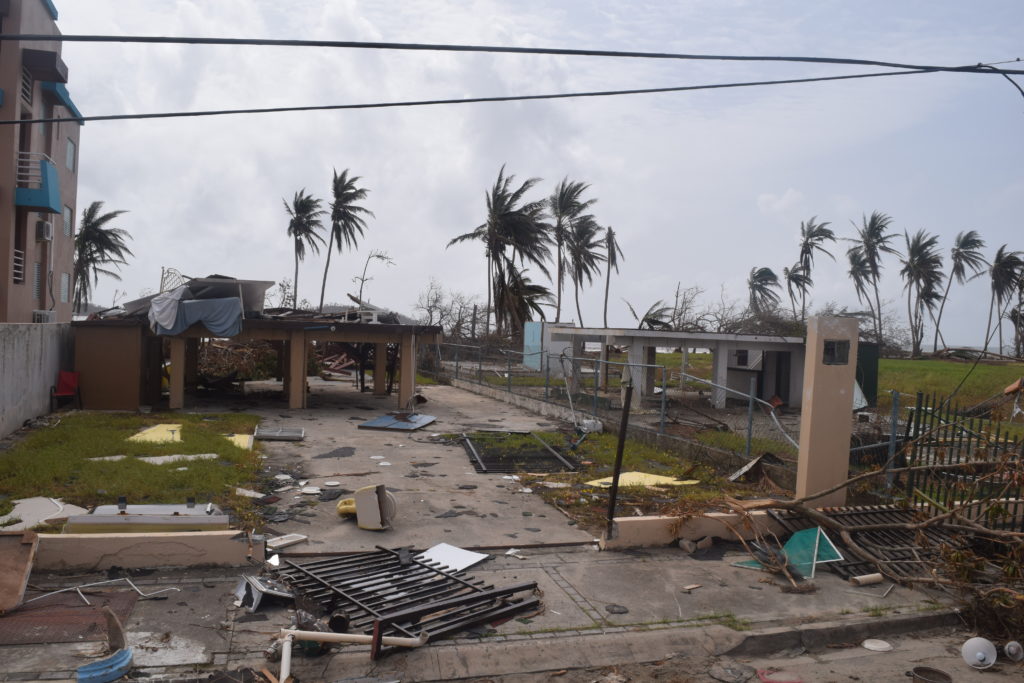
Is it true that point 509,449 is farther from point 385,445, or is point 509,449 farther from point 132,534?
point 132,534

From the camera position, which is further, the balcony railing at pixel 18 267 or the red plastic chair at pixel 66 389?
the balcony railing at pixel 18 267

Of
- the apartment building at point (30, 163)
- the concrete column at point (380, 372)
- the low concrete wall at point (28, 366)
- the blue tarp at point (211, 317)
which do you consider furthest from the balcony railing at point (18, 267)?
the concrete column at point (380, 372)

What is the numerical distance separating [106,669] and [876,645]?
5.38 meters

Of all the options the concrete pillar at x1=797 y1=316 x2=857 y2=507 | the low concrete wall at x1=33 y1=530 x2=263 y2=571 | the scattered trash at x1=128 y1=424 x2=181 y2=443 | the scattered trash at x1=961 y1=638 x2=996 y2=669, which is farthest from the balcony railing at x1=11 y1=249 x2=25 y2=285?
the scattered trash at x1=961 y1=638 x2=996 y2=669

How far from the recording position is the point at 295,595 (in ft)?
19.2

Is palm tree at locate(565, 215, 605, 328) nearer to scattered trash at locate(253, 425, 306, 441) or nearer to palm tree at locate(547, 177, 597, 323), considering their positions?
palm tree at locate(547, 177, 597, 323)

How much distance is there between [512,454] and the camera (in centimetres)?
1281

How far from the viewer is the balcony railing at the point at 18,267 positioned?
19.7 metres

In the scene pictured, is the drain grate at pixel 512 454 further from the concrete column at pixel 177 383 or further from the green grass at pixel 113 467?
the concrete column at pixel 177 383

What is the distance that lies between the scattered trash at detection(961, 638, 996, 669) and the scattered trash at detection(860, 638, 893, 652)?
1.62 feet

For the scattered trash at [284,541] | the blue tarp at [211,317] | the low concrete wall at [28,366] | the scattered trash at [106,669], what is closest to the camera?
the scattered trash at [106,669]

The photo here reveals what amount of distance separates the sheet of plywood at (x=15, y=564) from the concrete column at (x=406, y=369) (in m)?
13.1

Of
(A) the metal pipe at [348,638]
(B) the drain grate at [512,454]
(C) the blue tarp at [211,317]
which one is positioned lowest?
(B) the drain grate at [512,454]

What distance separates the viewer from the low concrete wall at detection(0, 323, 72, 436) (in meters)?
13.1
